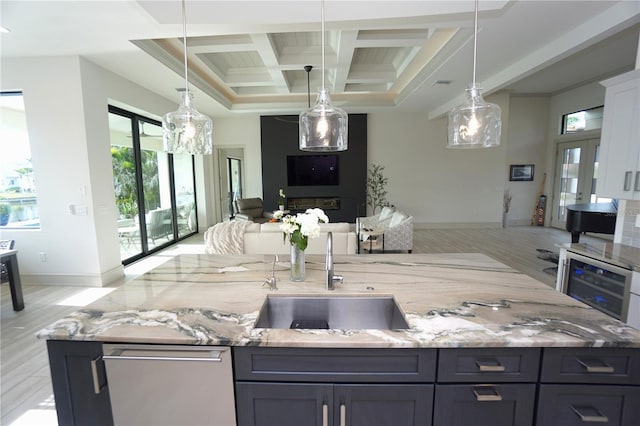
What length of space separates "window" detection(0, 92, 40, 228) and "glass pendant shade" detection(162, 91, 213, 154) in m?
3.32

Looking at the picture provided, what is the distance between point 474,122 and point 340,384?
160 cm

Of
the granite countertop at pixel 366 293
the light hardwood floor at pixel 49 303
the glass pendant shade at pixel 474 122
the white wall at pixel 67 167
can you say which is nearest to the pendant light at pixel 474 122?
the glass pendant shade at pixel 474 122

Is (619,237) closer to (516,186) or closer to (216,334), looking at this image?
(216,334)

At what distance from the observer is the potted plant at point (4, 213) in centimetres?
382

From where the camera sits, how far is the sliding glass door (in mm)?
4633

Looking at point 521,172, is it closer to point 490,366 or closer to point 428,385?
point 490,366

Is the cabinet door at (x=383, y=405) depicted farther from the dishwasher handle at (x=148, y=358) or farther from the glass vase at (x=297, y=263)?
the glass vase at (x=297, y=263)

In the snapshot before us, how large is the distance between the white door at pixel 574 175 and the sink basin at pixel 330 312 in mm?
7277

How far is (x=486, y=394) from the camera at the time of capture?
1.11 m

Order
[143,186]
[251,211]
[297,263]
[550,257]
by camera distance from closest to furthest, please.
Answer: [297,263] < [550,257] < [143,186] < [251,211]

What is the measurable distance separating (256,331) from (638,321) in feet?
8.23

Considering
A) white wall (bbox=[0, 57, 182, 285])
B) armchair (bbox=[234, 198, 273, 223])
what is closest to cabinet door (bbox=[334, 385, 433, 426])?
white wall (bbox=[0, 57, 182, 285])

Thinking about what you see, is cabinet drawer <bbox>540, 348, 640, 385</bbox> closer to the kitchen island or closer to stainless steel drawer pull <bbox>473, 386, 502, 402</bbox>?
the kitchen island

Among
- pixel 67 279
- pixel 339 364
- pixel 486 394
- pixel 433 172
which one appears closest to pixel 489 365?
pixel 486 394
